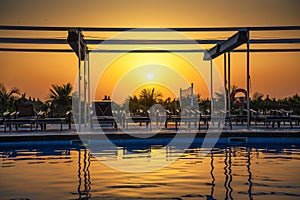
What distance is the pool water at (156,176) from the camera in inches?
211

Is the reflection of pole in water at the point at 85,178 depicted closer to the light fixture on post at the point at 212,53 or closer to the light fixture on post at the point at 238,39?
the light fixture on post at the point at 238,39

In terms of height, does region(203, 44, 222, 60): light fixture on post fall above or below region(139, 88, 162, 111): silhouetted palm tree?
above

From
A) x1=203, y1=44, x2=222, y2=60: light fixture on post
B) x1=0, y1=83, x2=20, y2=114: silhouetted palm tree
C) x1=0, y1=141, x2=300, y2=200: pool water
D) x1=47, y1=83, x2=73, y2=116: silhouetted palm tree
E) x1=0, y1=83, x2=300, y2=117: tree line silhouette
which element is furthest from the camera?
x1=47, y1=83, x2=73, y2=116: silhouetted palm tree

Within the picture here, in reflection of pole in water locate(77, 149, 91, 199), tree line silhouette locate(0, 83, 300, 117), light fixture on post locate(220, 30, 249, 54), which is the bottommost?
reflection of pole in water locate(77, 149, 91, 199)

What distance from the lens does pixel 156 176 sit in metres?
6.55

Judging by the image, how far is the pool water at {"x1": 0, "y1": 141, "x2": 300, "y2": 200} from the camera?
5.37 m

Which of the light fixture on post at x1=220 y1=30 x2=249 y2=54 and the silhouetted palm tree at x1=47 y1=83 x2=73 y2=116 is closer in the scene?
the light fixture on post at x1=220 y1=30 x2=249 y2=54

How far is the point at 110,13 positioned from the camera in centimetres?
1603

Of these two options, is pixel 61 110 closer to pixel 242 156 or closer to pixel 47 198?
pixel 242 156

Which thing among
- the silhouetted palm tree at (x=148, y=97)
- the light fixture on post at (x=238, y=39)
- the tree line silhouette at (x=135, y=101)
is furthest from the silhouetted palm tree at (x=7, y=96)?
the light fixture on post at (x=238, y=39)

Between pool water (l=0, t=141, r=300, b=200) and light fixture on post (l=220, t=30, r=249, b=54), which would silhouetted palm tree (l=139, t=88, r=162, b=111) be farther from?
pool water (l=0, t=141, r=300, b=200)

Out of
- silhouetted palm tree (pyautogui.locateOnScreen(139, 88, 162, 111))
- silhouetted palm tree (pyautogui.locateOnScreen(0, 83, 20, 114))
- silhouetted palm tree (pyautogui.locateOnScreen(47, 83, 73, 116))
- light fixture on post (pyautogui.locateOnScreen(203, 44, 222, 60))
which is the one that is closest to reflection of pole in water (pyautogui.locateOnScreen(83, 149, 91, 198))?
light fixture on post (pyautogui.locateOnScreen(203, 44, 222, 60))

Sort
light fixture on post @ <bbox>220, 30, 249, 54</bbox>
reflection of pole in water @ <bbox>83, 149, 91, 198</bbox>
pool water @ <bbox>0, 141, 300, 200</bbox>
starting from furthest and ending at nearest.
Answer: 1. light fixture on post @ <bbox>220, 30, 249, 54</bbox>
2. reflection of pole in water @ <bbox>83, 149, 91, 198</bbox>
3. pool water @ <bbox>0, 141, 300, 200</bbox>

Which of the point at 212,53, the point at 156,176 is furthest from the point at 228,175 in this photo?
the point at 212,53
